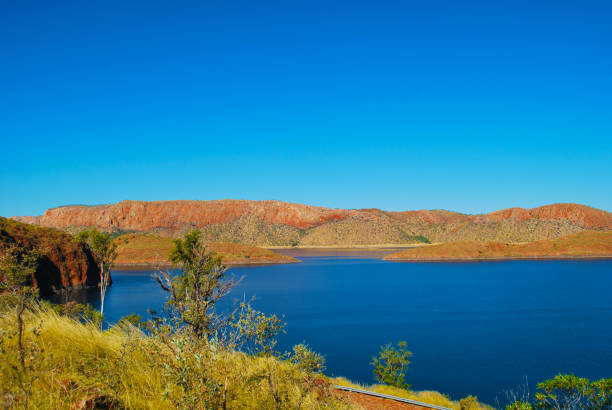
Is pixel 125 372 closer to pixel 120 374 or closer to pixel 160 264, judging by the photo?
pixel 120 374

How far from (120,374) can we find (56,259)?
78.9m

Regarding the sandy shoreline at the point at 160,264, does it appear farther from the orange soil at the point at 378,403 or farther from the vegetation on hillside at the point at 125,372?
the vegetation on hillside at the point at 125,372

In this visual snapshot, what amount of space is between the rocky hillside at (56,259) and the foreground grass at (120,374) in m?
63.2

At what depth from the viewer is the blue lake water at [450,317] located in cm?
3416

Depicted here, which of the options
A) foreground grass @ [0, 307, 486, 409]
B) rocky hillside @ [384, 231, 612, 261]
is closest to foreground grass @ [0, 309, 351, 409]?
foreground grass @ [0, 307, 486, 409]

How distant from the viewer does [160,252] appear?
409 ft

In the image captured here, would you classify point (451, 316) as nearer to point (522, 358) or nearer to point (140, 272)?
point (522, 358)

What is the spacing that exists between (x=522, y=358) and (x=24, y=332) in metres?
40.3

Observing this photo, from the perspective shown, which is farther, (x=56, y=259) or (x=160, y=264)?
(x=160, y=264)

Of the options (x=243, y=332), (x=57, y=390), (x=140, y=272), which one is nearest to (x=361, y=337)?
(x=243, y=332)

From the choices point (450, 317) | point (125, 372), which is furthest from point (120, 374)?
point (450, 317)

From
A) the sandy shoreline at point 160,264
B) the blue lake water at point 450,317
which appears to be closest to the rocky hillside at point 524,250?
the blue lake water at point 450,317

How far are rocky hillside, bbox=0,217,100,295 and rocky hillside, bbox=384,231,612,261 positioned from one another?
315 feet

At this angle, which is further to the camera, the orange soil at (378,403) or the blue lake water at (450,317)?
the blue lake water at (450,317)
